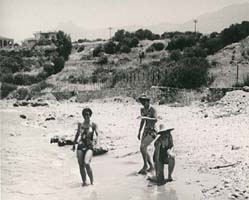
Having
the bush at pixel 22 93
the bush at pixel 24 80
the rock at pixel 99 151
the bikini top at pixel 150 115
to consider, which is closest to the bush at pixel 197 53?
the bush at pixel 22 93

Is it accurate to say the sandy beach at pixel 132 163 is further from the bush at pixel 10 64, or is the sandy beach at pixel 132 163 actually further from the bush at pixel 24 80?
the bush at pixel 10 64

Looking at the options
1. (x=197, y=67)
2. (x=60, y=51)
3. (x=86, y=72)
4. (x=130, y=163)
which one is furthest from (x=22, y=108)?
(x=60, y=51)

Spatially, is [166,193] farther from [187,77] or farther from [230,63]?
[230,63]

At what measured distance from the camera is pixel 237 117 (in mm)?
16125

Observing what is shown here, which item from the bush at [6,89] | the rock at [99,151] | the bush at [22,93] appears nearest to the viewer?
the rock at [99,151]

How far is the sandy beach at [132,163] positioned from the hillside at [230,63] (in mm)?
12321

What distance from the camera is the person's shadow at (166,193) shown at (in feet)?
26.7

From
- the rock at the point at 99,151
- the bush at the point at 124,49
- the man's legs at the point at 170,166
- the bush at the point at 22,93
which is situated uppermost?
the bush at the point at 124,49

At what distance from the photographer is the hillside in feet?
105

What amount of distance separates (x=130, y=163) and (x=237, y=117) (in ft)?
20.3

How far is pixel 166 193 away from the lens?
838 centimetres

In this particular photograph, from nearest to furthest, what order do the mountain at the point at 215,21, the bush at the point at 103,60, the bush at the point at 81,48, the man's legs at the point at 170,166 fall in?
the man's legs at the point at 170,166, the mountain at the point at 215,21, the bush at the point at 103,60, the bush at the point at 81,48

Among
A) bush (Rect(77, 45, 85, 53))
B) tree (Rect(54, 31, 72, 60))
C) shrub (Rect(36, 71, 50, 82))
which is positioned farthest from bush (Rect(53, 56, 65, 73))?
bush (Rect(77, 45, 85, 53))

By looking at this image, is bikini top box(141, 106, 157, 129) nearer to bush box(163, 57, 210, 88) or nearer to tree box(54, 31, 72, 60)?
bush box(163, 57, 210, 88)
